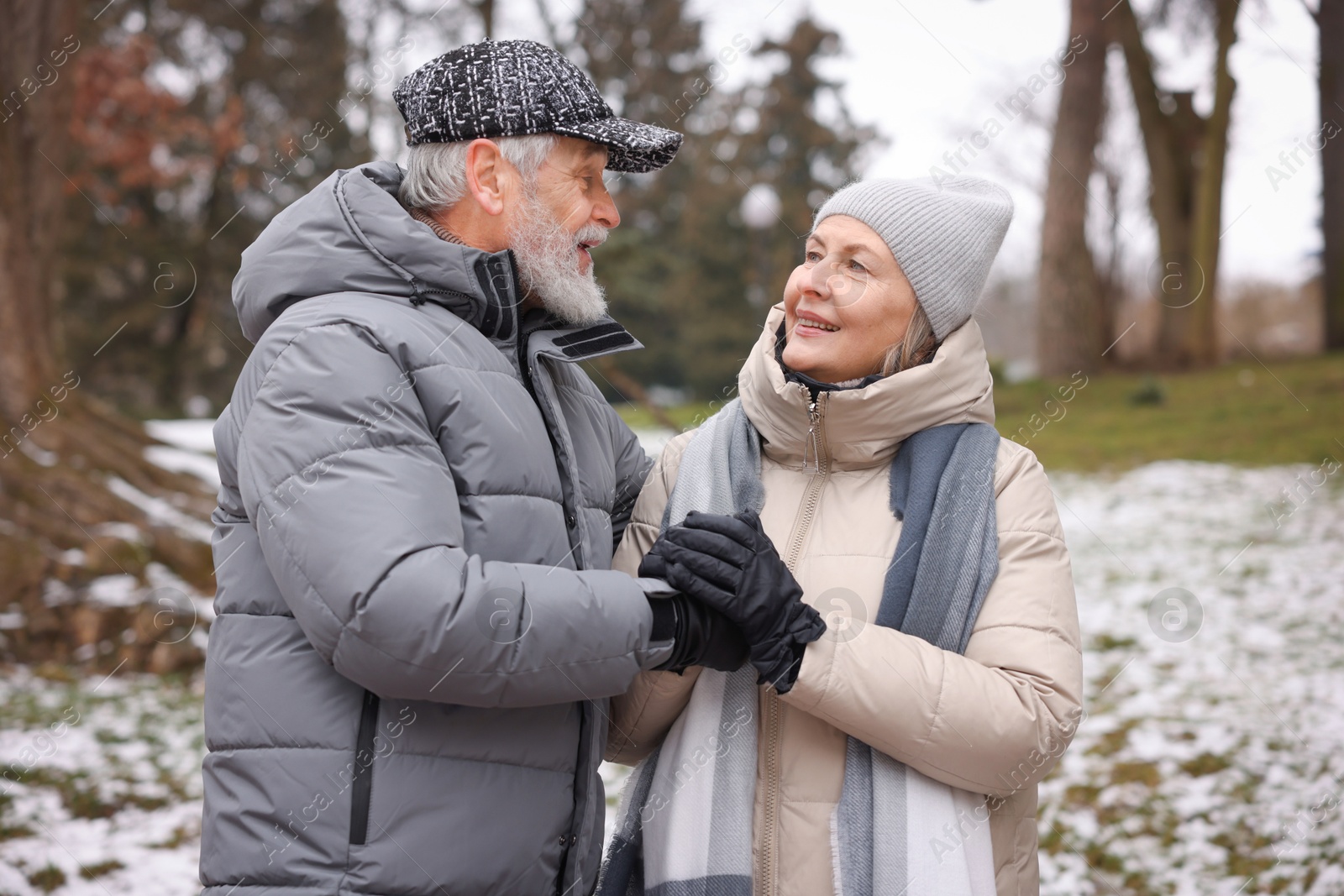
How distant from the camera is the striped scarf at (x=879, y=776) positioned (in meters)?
1.87

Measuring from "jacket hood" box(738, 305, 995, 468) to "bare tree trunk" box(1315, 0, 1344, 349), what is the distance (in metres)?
9.65

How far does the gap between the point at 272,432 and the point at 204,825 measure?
723 mm

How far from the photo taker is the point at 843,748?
1989 mm

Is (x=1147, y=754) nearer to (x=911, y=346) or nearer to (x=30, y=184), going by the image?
(x=911, y=346)

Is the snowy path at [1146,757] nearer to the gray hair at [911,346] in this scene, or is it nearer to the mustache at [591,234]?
the gray hair at [911,346]

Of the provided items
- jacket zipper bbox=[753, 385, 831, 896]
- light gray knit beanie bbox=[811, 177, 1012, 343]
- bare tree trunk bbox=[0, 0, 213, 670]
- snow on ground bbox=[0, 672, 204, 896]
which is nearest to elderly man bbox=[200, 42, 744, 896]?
jacket zipper bbox=[753, 385, 831, 896]

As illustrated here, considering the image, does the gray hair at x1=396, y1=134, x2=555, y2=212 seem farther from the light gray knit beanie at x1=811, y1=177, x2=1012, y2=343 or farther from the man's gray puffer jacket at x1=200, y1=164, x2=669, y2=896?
the light gray knit beanie at x1=811, y1=177, x2=1012, y2=343

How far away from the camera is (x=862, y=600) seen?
203 cm

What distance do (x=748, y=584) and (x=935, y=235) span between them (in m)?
0.84

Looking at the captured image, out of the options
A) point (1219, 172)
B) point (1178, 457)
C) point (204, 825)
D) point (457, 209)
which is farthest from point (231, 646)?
point (1219, 172)

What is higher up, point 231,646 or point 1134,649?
point 1134,649

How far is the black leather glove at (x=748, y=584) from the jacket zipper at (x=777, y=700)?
180 mm

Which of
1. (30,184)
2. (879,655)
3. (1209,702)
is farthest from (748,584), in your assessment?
(30,184)

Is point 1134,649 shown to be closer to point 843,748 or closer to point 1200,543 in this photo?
point 1200,543
